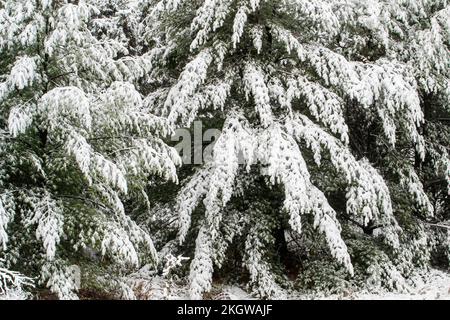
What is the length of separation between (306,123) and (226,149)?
1.64 meters

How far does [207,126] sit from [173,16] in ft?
7.66

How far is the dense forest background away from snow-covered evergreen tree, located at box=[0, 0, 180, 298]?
27 millimetres

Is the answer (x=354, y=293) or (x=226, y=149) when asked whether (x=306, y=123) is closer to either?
→ (x=226, y=149)

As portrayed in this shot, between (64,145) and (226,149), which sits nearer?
(64,145)

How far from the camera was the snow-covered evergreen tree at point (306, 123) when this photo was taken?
8.48 metres

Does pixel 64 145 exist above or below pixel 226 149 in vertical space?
below

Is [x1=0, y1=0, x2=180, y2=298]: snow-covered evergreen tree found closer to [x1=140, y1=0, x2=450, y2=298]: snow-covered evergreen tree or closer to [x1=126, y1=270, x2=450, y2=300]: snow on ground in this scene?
[x1=126, y1=270, x2=450, y2=300]: snow on ground

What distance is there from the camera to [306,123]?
8922mm

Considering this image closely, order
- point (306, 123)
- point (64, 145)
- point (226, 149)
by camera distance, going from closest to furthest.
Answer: point (64, 145)
point (226, 149)
point (306, 123)

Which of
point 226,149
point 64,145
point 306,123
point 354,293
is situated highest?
point 306,123

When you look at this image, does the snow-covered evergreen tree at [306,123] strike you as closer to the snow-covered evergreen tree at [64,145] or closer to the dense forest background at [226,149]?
the dense forest background at [226,149]

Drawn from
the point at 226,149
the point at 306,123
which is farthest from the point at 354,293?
the point at 226,149
